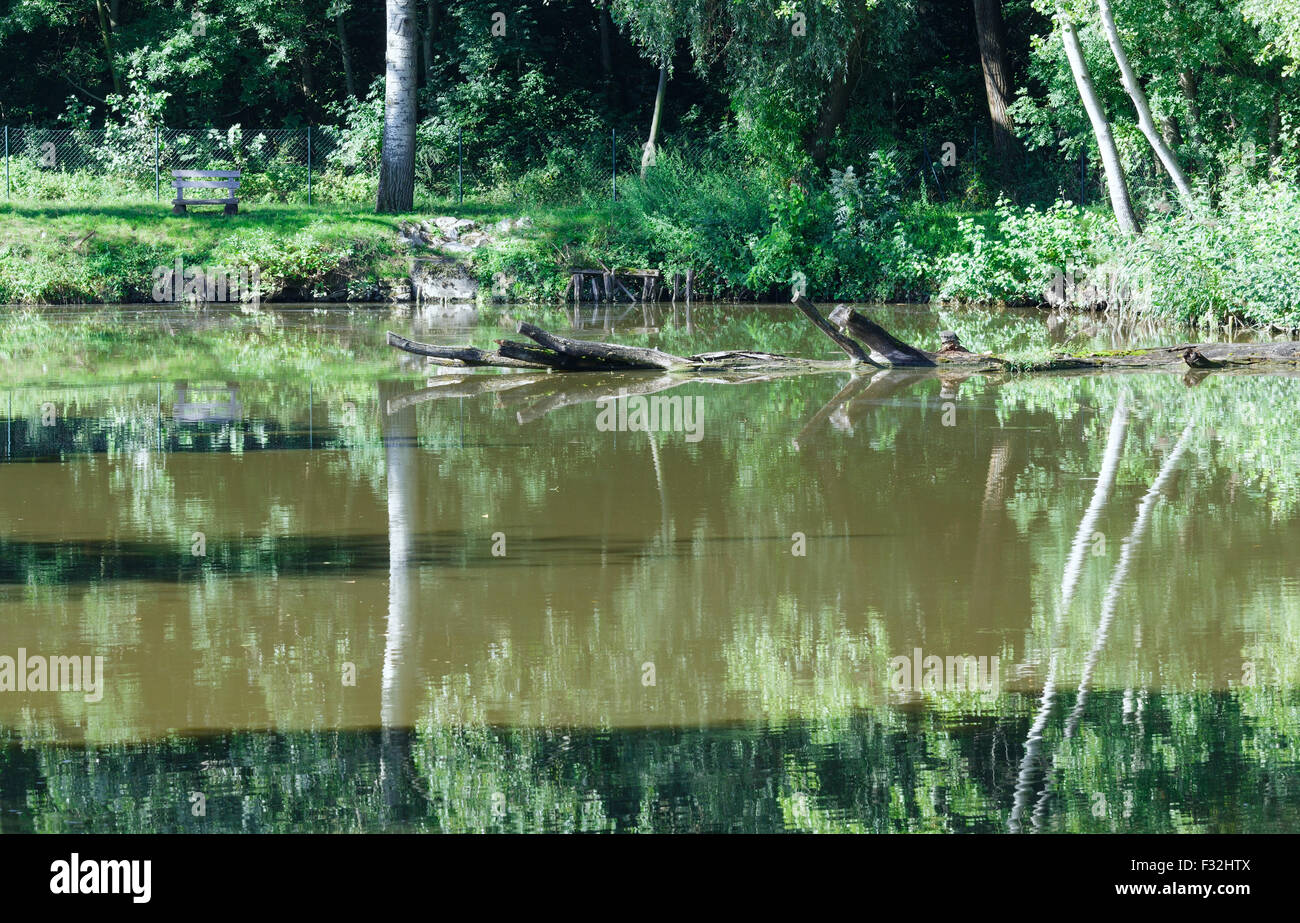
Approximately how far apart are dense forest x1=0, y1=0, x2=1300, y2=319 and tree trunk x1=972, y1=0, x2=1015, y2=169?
0.21 feet

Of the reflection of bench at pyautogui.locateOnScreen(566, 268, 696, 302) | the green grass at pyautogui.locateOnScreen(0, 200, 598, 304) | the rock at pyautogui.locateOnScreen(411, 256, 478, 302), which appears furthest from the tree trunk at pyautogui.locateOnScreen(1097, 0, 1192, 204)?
the rock at pyautogui.locateOnScreen(411, 256, 478, 302)

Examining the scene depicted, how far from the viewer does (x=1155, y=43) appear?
29.6 m

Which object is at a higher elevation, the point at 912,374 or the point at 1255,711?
the point at 912,374

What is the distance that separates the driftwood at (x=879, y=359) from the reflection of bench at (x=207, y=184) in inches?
601

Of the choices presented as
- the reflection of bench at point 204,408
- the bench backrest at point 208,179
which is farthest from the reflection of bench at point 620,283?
the reflection of bench at point 204,408

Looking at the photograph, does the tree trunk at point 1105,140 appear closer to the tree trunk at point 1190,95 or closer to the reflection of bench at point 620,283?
the tree trunk at point 1190,95

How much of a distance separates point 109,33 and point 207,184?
11.5 meters

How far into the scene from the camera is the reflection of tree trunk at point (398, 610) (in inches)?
240

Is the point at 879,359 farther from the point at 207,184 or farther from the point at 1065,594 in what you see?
the point at 207,184

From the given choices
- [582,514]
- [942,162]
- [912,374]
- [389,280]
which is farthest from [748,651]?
[942,162]

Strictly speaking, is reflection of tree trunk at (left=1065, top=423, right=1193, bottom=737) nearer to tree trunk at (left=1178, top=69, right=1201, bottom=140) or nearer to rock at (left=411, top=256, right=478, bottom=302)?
rock at (left=411, top=256, right=478, bottom=302)

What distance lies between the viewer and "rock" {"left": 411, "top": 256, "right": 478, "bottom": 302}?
1207 inches
